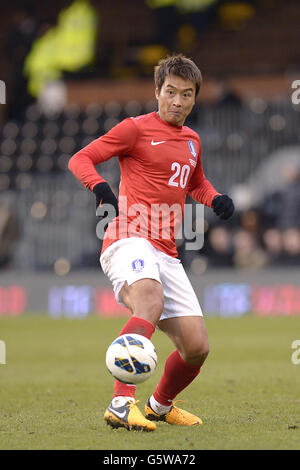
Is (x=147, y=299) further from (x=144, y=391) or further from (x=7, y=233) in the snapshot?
(x=7, y=233)

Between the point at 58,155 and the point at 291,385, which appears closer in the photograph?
the point at 291,385

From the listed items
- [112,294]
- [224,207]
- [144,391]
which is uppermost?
[224,207]

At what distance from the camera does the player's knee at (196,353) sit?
5.32 metres

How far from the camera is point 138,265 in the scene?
16.9ft

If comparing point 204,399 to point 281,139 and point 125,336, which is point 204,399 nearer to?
point 125,336

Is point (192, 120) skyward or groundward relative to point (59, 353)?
skyward

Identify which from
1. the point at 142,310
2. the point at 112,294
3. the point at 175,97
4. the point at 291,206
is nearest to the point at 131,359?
the point at 142,310

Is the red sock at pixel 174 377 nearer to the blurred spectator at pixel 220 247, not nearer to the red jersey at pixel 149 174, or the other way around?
the red jersey at pixel 149 174

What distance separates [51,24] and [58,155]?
728 centimetres

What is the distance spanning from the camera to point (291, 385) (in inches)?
290

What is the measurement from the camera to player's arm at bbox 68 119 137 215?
5020mm

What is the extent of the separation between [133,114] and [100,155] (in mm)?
13857

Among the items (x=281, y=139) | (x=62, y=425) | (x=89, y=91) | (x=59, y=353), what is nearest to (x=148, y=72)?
(x=89, y=91)

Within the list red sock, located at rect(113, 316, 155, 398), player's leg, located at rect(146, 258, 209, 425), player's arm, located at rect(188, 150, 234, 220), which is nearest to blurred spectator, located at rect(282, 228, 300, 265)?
player's arm, located at rect(188, 150, 234, 220)
